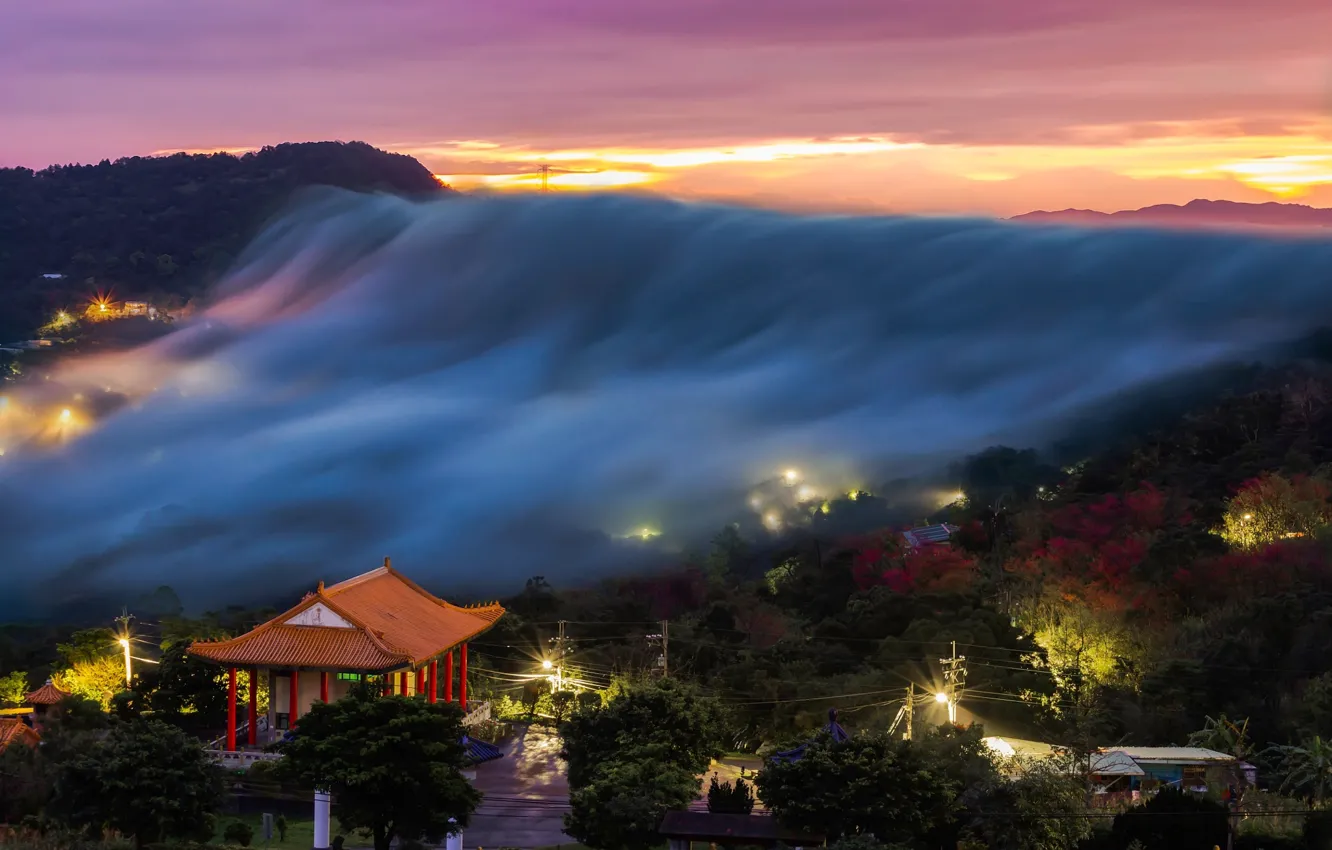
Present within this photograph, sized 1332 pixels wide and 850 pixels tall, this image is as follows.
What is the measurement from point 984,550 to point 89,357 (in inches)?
4716

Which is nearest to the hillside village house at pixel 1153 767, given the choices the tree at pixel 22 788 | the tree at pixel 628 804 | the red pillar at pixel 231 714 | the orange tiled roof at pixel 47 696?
the tree at pixel 628 804

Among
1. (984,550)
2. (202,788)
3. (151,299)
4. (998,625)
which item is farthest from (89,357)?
(202,788)

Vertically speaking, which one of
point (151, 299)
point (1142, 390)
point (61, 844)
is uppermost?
point (151, 299)

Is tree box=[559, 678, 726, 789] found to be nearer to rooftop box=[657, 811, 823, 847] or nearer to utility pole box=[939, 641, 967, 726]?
rooftop box=[657, 811, 823, 847]

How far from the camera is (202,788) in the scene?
35781mm

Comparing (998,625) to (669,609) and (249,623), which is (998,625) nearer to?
(669,609)

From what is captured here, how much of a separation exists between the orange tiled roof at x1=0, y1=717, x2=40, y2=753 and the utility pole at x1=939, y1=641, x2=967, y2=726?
25.8 metres

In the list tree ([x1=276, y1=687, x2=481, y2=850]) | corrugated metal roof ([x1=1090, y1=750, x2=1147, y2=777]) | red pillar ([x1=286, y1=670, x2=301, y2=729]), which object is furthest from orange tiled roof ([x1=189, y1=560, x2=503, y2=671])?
corrugated metal roof ([x1=1090, y1=750, x2=1147, y2=777])

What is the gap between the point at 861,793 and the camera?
3344 centimetres

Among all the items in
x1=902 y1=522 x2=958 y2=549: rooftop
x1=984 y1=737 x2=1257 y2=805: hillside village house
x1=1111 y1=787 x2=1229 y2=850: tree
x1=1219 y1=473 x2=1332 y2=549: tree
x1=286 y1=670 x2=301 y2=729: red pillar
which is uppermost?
x1=1219 y1=473 x2=1332 y2=549: tree

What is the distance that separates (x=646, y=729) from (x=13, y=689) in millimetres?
31030

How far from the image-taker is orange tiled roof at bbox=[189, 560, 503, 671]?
159 ft

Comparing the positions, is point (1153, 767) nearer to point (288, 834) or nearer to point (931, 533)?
point (288, 834)

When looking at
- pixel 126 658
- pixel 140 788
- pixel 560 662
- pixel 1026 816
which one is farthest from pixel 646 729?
pixel 126 658
